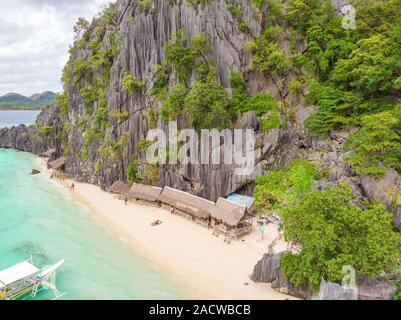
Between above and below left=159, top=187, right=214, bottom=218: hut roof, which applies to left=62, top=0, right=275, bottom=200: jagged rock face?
above

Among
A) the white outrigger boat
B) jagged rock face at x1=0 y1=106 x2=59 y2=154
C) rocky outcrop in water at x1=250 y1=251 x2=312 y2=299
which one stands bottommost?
the white outrigger boat

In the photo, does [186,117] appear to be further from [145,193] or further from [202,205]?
[202,205]

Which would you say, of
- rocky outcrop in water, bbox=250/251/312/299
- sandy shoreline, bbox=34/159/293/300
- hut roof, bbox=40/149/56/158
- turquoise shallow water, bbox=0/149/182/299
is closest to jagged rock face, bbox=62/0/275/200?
sandy shoreline, bbox=34/159/293/300

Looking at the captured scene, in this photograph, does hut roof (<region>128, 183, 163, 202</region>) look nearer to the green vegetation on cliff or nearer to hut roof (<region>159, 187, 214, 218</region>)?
hut roof (<region>159, 187, 214, 218</region>)

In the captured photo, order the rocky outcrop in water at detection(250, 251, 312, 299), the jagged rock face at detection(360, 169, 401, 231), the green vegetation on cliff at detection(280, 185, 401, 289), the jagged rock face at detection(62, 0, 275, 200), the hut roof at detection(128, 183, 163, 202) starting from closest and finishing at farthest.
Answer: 1. the green vegetation on cliff at detection(280, 185, 401, 289)
2. the rocky outcrop in water at detection(250, 251, 312, 299)
3. the jagged rock face at detection(360, 169, 401, 231)
4. the jagged rock face at detection(62, 0, 275, 200)
5. the hut roof at detection(128, 183, 163, 202)

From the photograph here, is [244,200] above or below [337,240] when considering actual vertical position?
below

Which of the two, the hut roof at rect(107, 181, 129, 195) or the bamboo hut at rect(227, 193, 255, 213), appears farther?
the hut roof at rect(107, 181, 129, 195)

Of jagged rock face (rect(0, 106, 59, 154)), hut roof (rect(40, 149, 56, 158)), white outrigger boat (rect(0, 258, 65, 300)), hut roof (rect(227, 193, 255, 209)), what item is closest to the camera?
white outrigger boat (rect(0, 258, 65, 300))

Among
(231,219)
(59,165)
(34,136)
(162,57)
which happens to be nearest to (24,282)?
(231,219)

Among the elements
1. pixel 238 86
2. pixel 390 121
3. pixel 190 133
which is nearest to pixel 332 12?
pixel 238 86
